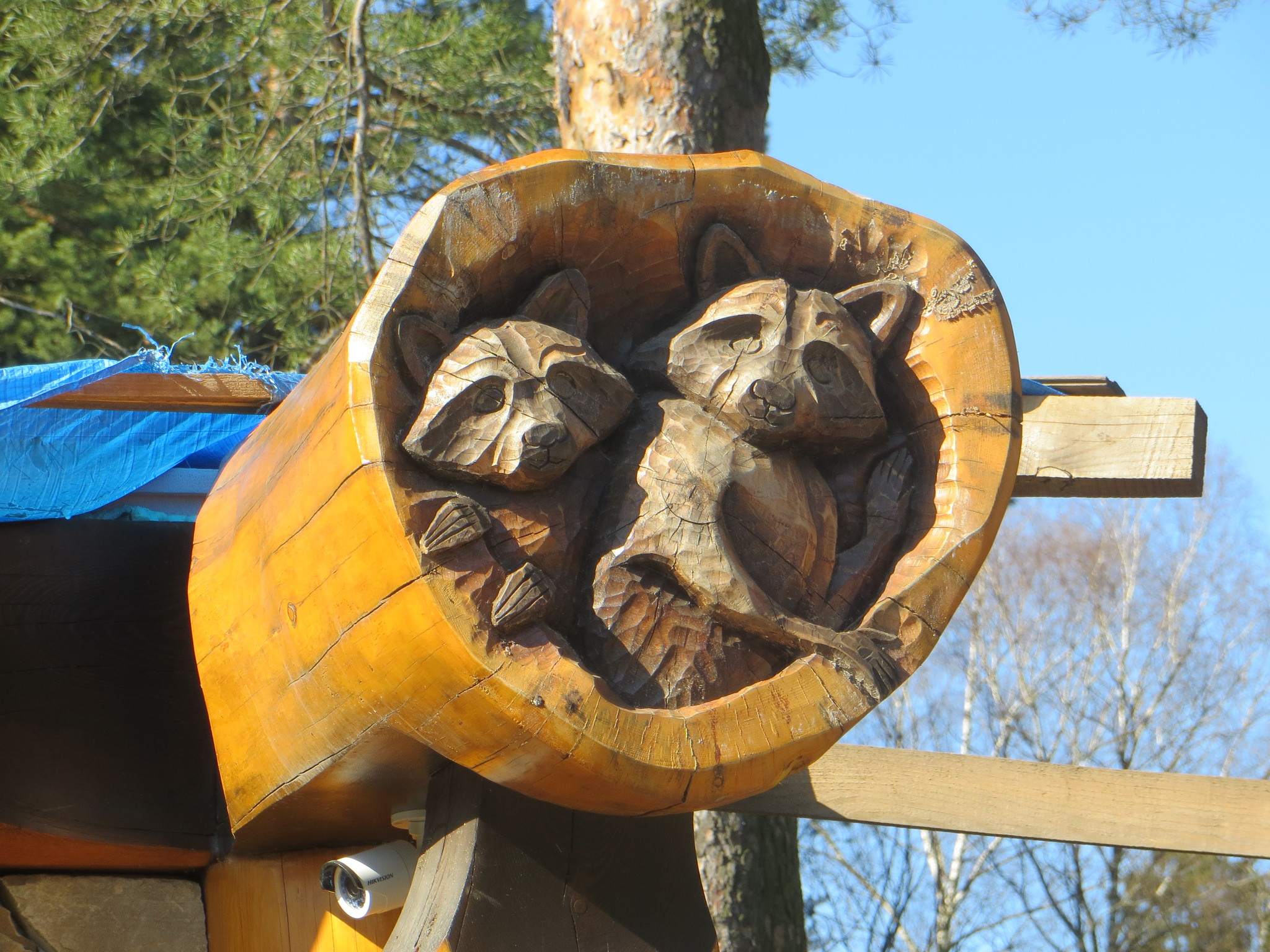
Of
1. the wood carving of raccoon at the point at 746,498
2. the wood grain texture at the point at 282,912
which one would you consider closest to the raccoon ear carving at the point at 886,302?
the wood carving of raccoon at the point at 746,498

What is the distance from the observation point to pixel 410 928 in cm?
156

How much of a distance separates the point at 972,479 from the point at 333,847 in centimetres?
102

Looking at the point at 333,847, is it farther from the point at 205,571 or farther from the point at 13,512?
the point at 13,512

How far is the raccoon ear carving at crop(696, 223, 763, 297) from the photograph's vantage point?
1618 millimetres

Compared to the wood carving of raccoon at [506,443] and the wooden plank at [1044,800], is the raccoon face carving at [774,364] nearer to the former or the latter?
the wood carving of raccoon at [506,443]

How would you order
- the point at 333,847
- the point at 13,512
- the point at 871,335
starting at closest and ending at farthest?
1. the point at 871,335
2. the point at 333,847
3. the point at 13,512

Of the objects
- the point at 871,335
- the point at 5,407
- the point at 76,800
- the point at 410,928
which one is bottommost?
the point at 76,800

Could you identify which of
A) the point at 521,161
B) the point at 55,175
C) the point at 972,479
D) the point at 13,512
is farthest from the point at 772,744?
the point at 55,175

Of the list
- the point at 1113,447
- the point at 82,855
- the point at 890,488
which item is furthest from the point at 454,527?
the point at 1113,447

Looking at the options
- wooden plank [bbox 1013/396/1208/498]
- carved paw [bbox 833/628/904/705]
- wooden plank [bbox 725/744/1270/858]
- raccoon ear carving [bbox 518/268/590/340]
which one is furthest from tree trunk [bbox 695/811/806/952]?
raccoon ear carving [bbox 518/268/590/340]

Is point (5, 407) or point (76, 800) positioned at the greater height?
point (5, 407)

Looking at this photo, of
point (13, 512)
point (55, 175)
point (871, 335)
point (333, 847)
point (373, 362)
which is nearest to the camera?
point (373, 362)

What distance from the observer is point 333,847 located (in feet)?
6.31

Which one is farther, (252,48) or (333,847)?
(252,48)
